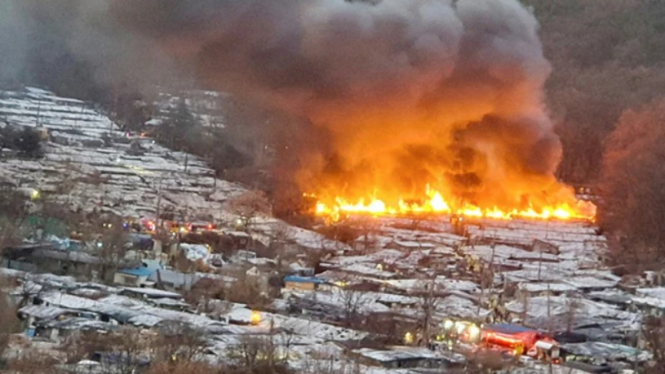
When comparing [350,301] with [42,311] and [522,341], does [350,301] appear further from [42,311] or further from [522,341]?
[42,311]

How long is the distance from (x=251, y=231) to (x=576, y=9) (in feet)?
94.0

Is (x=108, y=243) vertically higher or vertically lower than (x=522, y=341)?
higher

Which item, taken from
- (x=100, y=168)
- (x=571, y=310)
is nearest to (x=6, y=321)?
(x=571, y=310)

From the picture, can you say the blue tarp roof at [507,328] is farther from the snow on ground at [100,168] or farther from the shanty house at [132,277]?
the snow on ground at [100,168]

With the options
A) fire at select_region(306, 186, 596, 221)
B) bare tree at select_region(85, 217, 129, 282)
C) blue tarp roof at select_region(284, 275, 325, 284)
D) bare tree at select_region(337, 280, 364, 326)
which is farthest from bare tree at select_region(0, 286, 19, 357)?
fire at select_region(306, 186, 596, 221)

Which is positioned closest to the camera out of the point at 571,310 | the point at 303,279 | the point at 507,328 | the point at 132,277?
the point at 507,328

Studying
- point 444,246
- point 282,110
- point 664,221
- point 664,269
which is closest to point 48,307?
point 282,110

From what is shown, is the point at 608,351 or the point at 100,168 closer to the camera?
the point at 608,351

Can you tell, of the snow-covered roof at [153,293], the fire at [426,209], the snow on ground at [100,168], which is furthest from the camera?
the snow on ground at [100,168]

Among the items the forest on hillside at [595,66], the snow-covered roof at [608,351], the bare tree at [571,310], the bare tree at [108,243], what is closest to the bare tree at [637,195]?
the forest on hillside at [595,66]

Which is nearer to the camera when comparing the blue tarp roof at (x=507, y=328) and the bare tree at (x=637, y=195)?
the blue tarp roof at (x=507, y=328)

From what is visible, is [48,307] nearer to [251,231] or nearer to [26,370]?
[26,370]

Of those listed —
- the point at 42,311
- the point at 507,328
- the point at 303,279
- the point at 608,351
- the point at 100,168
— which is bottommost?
the point at 42,311

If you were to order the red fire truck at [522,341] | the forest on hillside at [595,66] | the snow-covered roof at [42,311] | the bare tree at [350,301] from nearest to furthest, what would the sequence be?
1. the red fire truck at [522,341]
2. the snow-covered roof at [42,311]
3. the bare tree at [350,301]
4. the forest on hillside at [595,66]
